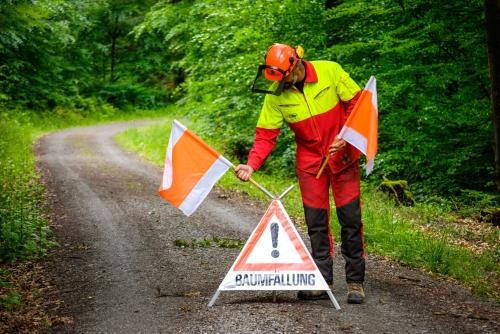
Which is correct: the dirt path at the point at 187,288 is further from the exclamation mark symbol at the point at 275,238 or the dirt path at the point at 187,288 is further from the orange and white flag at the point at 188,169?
the orange and white flag at the point at 188,169

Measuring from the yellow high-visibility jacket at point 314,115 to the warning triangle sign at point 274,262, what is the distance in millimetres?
545

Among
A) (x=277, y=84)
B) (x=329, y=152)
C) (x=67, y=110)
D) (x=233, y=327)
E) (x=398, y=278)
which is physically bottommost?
(x=67, y=110)

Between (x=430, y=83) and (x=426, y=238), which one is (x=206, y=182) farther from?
(x=430, y=83)

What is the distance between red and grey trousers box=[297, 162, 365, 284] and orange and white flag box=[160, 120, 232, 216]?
30.9 inches

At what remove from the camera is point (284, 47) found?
220 inches

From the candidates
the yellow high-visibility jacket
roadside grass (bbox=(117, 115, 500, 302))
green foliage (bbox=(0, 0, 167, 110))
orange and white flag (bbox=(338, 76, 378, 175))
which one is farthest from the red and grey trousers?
green foliage (bbox=(0, 0, 167, 110))

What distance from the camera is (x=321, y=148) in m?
5.85

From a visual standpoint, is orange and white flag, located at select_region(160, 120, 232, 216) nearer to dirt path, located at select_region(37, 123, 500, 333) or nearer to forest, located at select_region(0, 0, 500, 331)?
dirt path, located at select_region(37, 123, 500, 333)

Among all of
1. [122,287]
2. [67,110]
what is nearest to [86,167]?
[122,287]

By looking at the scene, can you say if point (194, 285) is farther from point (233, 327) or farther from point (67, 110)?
point (67, 110)

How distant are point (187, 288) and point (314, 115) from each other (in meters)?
2.08

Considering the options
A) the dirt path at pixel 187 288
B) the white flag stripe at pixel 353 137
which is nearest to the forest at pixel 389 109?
the dirt path at pixel 187 288

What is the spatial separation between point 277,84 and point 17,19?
5048mm

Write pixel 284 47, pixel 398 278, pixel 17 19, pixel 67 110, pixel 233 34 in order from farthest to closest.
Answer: pixel 67 110, pixel 233 34, pixel 17 19, pixel 398 278, pixel 284 47
